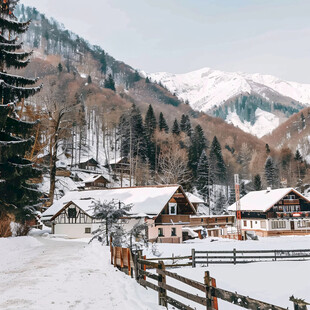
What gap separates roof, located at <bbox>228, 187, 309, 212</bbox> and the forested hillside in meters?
12.3

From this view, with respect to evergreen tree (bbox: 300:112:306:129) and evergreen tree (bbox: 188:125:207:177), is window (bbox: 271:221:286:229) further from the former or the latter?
evergreen tree (bbox: 300:112:306:129)

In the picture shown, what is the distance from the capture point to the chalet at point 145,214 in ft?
134

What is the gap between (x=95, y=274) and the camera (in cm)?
1324

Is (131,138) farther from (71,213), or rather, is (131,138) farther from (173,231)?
(173,231)

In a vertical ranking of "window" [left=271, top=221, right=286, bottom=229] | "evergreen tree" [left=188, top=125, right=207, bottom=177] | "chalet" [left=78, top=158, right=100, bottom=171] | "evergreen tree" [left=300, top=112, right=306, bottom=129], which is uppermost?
"evergreen tree" [left=300, top=112, right=306, bottom=129]

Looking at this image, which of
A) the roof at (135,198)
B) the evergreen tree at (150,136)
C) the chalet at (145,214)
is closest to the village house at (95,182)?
the evergreen tree at (150,136)

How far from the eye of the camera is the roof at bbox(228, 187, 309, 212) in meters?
62.5

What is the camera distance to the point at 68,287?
10.6m

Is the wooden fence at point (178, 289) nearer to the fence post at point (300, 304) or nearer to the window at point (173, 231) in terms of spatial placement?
the fence post at point (300, 304)

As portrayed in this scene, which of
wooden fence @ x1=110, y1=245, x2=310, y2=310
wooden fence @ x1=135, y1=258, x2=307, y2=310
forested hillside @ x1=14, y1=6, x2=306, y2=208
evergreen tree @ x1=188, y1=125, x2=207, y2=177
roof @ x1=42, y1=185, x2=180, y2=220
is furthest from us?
evergreen tree @ x1=188, y1=125, x2=207, y2=177

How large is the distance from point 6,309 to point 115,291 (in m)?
3.37

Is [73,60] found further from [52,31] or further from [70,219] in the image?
[70,219]

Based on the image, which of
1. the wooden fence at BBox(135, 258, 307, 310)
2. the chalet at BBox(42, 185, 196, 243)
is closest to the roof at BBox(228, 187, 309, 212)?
the chalet at BBox(42, 185, 196, 243)

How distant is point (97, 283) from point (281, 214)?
190 feet
